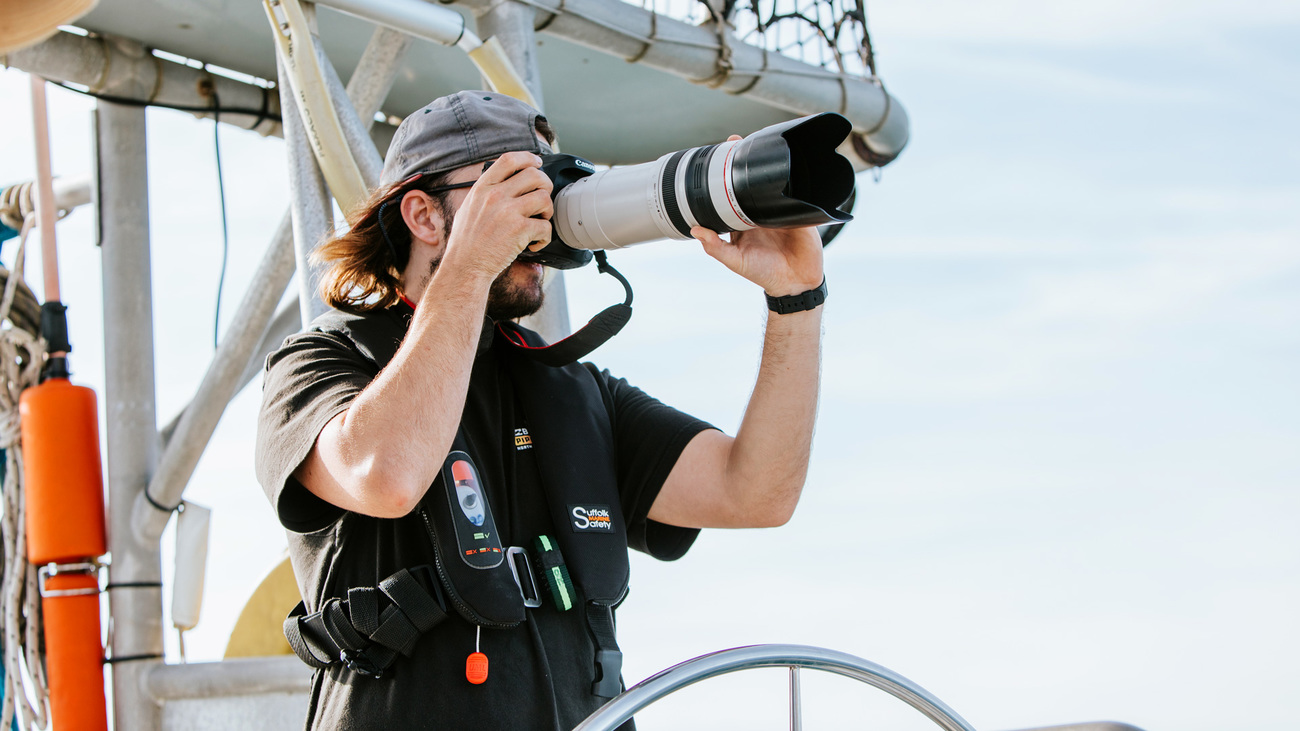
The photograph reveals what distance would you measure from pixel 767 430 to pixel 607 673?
15.3 inches

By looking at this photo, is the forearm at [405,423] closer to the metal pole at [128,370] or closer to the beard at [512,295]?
the beard at [512,295]

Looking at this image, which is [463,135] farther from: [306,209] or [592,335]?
[306,209]

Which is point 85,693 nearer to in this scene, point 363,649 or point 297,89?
point 297,89

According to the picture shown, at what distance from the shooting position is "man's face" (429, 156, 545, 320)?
4.88ft

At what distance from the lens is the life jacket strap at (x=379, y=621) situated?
1231 mm

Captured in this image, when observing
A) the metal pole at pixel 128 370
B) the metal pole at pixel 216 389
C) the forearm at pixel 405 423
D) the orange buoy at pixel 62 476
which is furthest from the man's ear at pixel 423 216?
the orange buoy at pixel 62 476

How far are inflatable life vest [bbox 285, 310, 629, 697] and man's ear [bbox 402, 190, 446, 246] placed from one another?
0.39 ft

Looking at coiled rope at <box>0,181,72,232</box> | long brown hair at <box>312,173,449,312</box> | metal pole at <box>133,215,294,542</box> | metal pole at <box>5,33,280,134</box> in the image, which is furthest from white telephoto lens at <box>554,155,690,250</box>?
coiled rope at <box>0,181,72,232</box>

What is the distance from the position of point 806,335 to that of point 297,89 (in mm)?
1046

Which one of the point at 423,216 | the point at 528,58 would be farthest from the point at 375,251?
the point at 528,58

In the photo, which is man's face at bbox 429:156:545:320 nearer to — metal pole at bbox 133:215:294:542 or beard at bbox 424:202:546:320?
beard at bbox 424:202:546:320

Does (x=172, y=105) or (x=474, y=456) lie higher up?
(x=172, y=105)

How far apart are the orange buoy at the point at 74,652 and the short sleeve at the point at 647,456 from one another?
210 centimetres

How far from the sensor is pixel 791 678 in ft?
3.64
